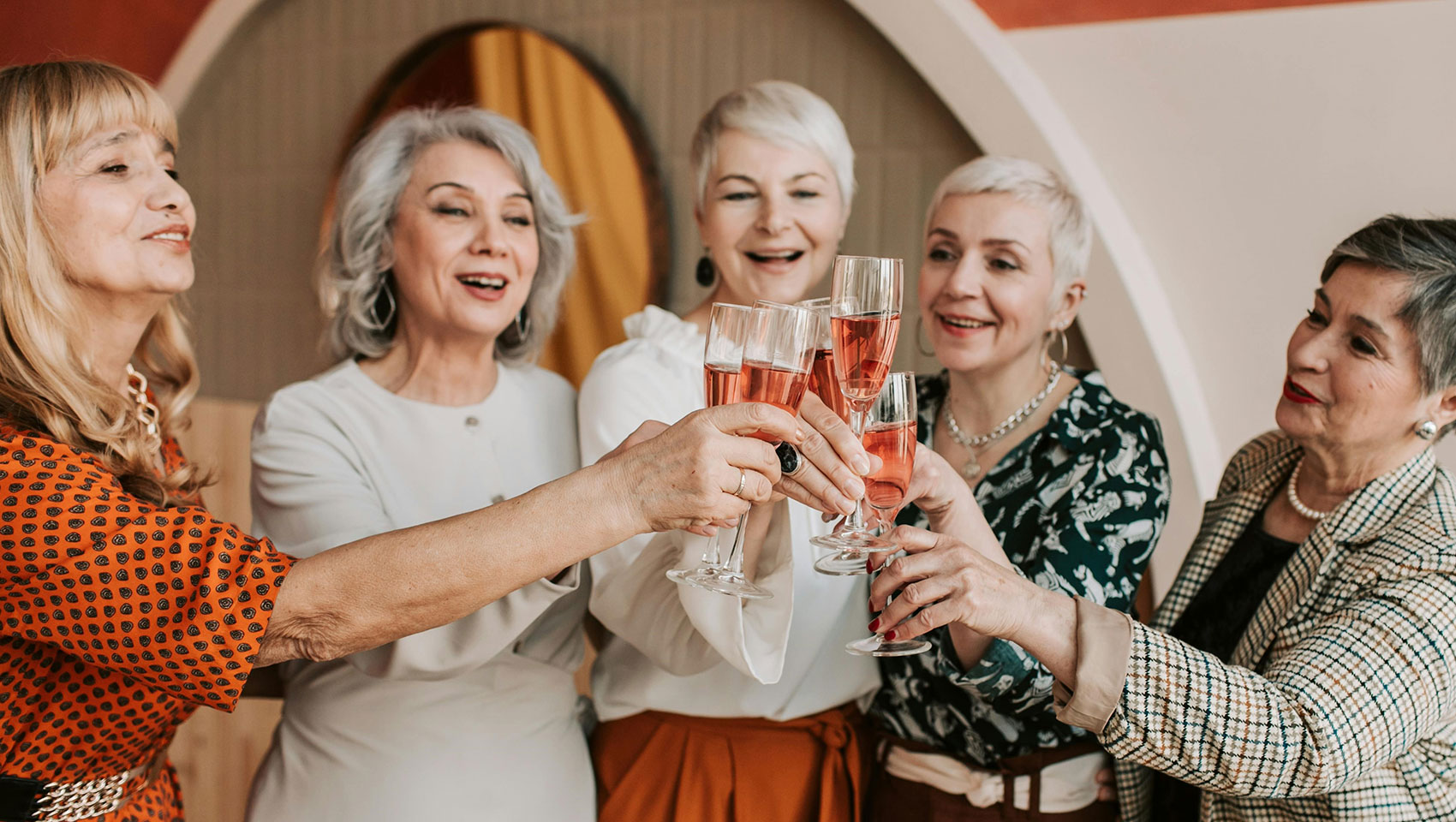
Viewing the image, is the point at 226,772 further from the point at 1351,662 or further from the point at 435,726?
the point at 1351,662

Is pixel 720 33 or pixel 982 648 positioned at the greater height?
pixel 720 33

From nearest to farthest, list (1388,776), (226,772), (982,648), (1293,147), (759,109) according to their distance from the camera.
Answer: (1388,776), (982,648), (759,109), (1293,147), (226,772)

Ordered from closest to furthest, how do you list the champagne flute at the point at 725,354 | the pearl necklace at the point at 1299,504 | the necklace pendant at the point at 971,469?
the champagne flute at the point at 725,354 → the pearl necklace at the point at 1299,504 → the necklace pendant at the point at 971,469

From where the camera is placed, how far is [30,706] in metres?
1.46

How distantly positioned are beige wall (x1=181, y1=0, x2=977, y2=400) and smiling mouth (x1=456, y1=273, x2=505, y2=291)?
50.1 inches

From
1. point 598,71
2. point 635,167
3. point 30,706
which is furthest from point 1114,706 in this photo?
point 598,71

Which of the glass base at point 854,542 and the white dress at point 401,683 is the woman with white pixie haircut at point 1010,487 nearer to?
Result: the glass base at point 854,542

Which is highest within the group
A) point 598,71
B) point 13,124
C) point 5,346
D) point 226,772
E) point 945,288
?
point 598,71

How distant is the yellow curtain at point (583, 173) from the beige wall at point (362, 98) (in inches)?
3.5

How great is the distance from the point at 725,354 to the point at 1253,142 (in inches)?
71.9

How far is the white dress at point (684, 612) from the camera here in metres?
1.69

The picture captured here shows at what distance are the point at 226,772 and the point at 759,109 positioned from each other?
3400 millimetres

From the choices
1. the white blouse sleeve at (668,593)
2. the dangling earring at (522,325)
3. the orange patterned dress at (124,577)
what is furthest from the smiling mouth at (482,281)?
the orange patterned dress at (124,577)

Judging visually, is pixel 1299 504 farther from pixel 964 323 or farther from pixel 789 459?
pixel 789 459
